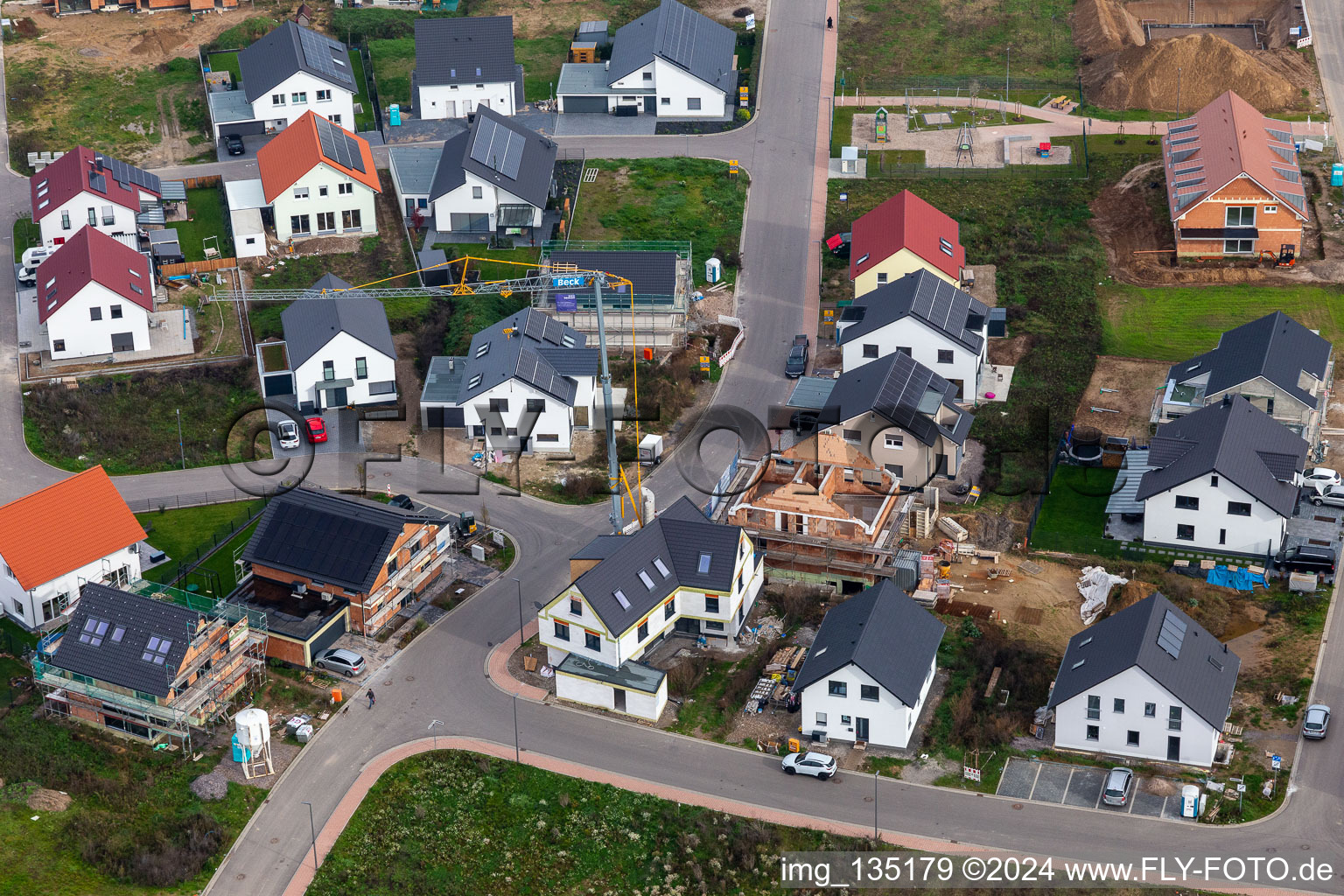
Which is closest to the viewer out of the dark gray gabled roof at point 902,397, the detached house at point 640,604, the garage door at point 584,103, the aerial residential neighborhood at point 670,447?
the aerial residential neighborhood at point 670,447

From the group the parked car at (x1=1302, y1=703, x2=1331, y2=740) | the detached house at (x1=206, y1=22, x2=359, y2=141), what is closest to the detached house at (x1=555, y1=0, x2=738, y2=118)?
the detached house at (x1=206, y1=22, x2=359, y2=141)

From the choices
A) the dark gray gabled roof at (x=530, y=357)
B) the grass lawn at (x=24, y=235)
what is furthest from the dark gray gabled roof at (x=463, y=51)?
the dark gray gabled roof at (x=530, y=357)

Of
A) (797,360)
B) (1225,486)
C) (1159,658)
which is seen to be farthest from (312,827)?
(1225,486)

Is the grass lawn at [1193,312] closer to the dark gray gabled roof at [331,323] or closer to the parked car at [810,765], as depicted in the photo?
the parked car at [810,765]

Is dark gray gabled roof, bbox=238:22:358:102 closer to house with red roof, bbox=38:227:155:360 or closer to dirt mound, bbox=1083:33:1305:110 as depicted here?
house with red roof, bbox=38:227:155:360

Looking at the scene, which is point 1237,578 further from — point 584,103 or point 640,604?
point 584,103

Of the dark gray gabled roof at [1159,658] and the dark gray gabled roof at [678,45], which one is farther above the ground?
the dark gray gabled roof at [678,45]
